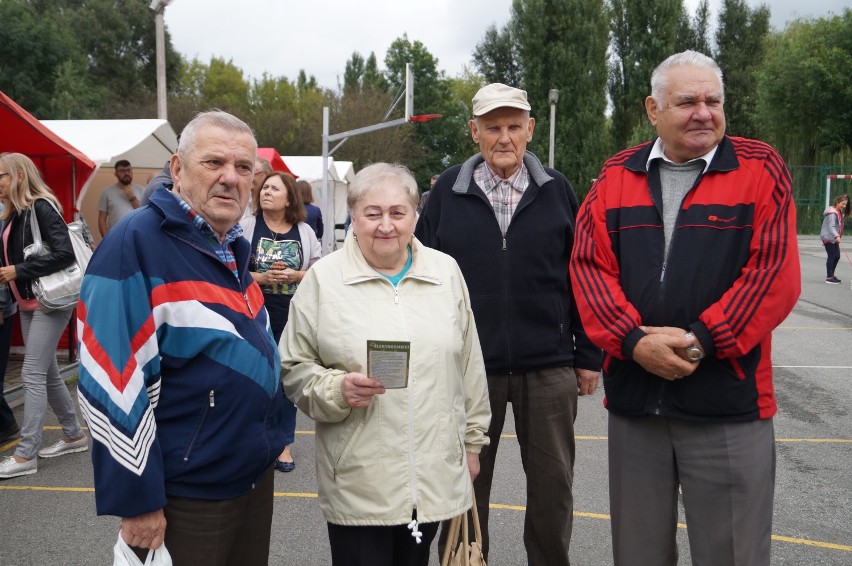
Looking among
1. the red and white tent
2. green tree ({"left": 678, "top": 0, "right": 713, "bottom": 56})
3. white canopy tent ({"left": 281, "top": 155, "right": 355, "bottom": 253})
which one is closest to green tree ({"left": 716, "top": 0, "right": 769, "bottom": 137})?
green tree ({"left": 678, "top": 0, "right": 713, "bottom": 56})

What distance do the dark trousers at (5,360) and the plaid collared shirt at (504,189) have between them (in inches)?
160

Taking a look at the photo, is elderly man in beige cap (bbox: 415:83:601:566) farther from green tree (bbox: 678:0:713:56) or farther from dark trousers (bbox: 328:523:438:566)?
green tree (bbox: 678:0:713:56)

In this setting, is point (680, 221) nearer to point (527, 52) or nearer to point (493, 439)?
point (493, 439)

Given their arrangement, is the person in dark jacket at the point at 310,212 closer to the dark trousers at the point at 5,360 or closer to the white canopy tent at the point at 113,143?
the dark trousers at the point at 5,360

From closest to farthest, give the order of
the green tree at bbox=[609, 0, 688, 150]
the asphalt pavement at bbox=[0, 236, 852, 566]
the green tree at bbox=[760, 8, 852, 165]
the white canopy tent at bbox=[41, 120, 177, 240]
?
the asphalt pavement at bbox=[0, 236, 852, 566] → the white canopy tent at bbox=[41, 120, 177, 240] → the green tree at bbox=[760, 8, 852, 165] → the green tree at bbox=[609, 0, 688, 150]

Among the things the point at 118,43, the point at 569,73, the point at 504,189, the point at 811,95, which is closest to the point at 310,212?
the point at 504,189

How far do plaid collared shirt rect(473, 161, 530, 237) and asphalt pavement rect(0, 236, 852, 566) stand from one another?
3.61 ft

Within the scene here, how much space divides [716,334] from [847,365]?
766cm

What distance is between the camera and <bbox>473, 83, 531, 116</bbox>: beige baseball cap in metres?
3.46

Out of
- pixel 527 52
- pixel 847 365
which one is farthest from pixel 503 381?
pixel 527 52

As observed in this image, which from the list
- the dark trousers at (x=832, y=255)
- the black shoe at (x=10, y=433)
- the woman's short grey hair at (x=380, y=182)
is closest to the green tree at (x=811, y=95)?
the dark trousers at (x=832, y=255)

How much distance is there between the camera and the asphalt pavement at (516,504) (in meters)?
4.11

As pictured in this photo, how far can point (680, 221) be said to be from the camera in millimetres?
2711

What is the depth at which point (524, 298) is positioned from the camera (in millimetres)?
3438
